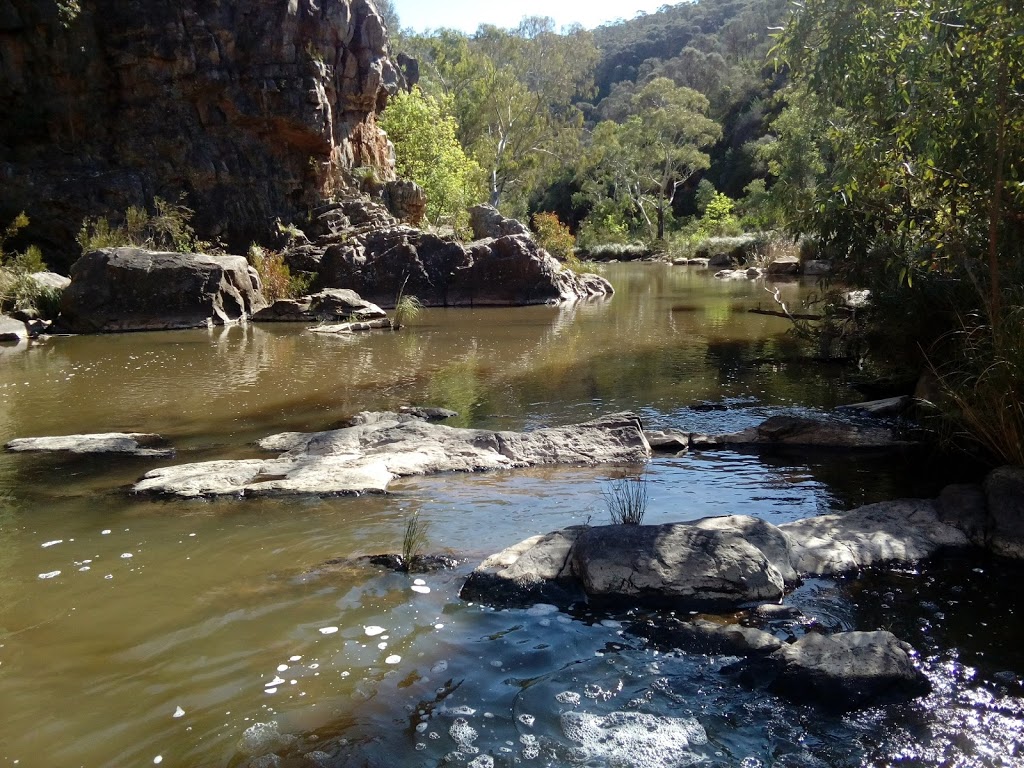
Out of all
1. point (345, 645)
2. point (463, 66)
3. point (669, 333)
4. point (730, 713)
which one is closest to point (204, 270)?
point (669, 333)

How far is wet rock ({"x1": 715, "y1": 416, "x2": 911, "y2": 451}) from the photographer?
7.91 meters

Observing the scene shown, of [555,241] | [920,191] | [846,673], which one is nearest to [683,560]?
[846,673]

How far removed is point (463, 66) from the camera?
4534 cm

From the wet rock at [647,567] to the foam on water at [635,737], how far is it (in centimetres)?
108

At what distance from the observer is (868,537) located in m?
5.32

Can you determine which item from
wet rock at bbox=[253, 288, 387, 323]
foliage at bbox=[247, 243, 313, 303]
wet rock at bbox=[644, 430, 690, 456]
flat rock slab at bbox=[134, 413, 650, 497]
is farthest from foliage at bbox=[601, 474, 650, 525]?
foliage at bbox=[247, 243, 313, 303]

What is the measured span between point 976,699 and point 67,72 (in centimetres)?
2536

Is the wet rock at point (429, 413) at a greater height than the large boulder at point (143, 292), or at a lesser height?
lesser

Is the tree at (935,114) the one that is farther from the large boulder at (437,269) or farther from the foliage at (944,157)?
the large boulder at (437,269)

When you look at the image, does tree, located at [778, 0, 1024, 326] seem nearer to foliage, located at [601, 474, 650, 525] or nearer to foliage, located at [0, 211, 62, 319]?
foliage, located at [601, 474, 650, 525]

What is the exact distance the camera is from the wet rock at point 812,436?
7906mm

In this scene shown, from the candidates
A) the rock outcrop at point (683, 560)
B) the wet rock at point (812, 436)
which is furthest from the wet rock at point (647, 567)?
the wet rock at point (812, 436)

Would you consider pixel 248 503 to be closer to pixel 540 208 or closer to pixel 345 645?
pixel 345 645

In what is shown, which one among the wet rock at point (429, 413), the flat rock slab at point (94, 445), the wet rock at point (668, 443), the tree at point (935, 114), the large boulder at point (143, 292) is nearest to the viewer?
the tree at point (935, 114)
